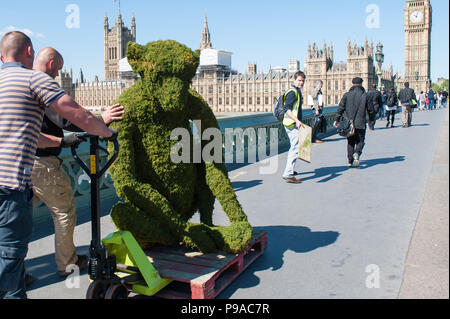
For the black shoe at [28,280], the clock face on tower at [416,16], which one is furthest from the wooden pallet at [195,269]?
the clock face on tower at [416,16]

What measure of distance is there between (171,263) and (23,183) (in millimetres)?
1327

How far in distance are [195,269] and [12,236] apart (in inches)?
51.3

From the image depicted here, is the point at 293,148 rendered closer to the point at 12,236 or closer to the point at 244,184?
the point at 244,184

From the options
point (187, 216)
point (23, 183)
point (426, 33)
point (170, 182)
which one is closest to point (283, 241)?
point (187, 216)

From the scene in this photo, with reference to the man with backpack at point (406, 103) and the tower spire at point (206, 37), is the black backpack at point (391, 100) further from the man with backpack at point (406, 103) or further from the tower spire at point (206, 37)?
the tower spire at point (206, 37)

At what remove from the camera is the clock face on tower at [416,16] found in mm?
92938

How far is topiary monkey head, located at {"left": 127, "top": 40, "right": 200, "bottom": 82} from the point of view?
134 inches

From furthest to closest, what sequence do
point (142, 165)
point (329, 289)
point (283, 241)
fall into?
point (283, 241), point (142, 165), point (329, 289)

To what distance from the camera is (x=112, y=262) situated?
115 inches

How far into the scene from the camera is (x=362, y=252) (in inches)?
159

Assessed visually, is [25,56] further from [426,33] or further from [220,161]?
[426,33]

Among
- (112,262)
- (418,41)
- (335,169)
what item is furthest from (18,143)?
(418,41)
